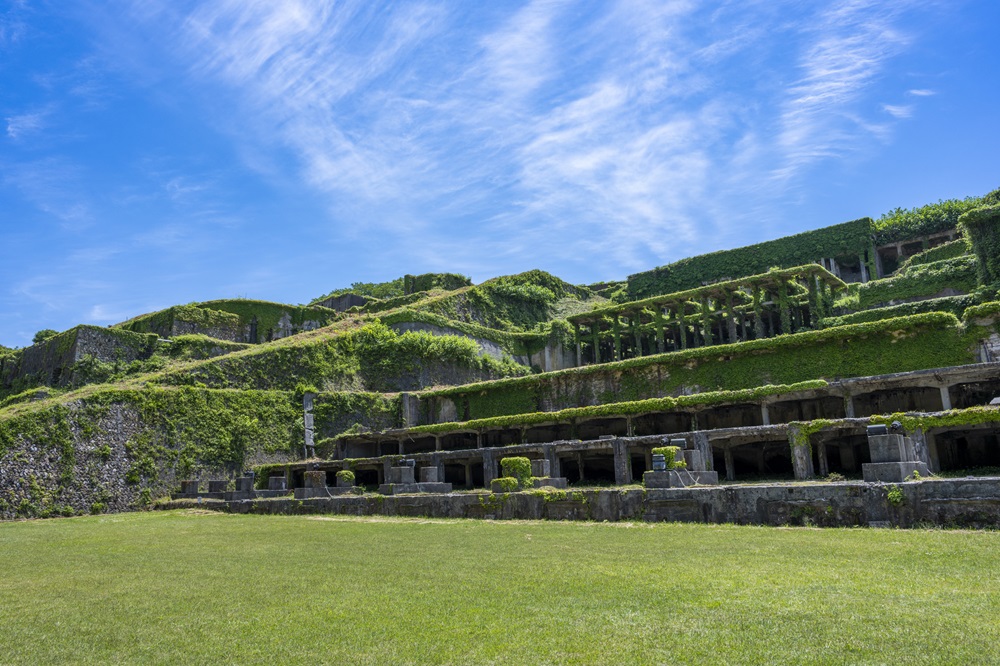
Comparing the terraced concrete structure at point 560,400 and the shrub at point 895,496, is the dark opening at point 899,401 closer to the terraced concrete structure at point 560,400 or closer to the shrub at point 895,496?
the terraced concrete structure at point 560,400

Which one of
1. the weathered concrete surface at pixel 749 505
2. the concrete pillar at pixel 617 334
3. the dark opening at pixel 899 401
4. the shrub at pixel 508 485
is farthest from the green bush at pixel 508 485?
the concrete pillar at pixel 617 334

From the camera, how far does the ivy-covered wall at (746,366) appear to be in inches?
1208

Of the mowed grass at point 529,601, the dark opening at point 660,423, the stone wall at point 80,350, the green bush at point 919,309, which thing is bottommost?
the mowed grass at point 529,601

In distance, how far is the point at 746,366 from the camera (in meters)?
35.4

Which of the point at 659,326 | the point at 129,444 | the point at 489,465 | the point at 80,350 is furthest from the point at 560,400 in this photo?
the point at 80,350

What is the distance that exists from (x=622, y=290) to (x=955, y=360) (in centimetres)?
4006

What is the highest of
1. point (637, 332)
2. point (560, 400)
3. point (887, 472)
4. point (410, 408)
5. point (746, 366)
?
point (637, 332)

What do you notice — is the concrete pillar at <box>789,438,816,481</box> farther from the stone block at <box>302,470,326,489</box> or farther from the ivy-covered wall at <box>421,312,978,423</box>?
the stone block at <box>302,470,326,489</box>

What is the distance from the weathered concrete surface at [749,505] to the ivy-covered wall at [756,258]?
43472 mm

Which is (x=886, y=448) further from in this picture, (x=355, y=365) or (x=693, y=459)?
(x=355, y=365)

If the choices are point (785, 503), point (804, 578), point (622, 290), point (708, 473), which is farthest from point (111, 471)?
point (622, 290)

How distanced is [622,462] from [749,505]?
991 centimetres

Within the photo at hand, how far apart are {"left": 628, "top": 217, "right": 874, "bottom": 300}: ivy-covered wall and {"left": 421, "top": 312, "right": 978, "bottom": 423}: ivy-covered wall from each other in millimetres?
26171

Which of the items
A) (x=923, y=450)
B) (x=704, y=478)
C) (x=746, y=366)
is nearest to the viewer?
(x=923, y=450)
